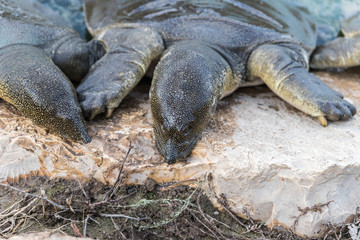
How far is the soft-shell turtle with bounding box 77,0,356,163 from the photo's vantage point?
227 centimetres

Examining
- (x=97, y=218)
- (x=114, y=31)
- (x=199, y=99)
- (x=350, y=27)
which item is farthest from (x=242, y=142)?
(x=350, y=27)

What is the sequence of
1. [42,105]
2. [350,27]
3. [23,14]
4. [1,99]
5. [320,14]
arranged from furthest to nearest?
[320,14] < [350,27] < [23,14] < [1,99] < [42,105]

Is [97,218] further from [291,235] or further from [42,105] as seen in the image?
[291,235]

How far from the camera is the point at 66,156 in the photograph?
2326 mm

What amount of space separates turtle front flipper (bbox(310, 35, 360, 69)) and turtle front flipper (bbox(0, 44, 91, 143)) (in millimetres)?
2391

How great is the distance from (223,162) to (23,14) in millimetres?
1965

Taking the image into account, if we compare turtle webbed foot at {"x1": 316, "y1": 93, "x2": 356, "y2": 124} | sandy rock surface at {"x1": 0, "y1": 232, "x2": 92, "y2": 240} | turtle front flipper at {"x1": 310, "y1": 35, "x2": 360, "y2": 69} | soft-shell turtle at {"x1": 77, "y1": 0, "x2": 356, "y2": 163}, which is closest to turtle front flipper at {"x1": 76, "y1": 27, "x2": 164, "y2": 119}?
soft-shell turtle at {"x1": 77, "y1": 0, "x2": 356, "y2": 163}

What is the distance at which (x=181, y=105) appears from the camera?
2.20 m

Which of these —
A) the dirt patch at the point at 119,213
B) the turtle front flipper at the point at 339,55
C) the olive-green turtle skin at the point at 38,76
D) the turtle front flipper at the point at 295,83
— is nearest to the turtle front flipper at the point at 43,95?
the olive-green turtle skin at the point at 38,76

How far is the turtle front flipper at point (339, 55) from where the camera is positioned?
11.6 feet

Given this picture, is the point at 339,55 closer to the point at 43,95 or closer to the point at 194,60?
the point at 194,60

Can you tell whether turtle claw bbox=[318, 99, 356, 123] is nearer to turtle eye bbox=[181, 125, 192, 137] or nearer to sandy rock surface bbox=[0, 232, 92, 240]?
turtle eye bbox=[181, 125, 192, 137]

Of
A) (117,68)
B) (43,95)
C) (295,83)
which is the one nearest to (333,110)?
(295,83)

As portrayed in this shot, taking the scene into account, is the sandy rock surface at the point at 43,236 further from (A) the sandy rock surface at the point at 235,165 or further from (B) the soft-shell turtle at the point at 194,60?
(B) the soft-shell turtle at the point at 194,60
